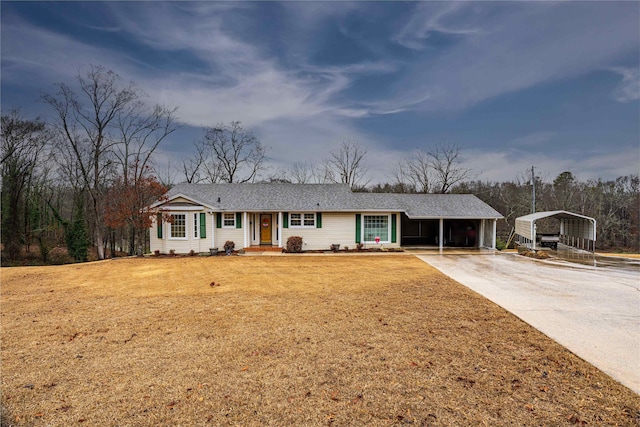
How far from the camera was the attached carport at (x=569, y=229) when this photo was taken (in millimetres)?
18328

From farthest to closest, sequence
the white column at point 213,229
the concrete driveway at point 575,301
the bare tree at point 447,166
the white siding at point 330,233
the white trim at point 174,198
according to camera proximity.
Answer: the bare tree at point 447,166 < the white siding at point 330,233 < the white column at point 213,229 < the white trim at point 174,198 < the concrete driveway at point 575,301

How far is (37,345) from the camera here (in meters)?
5.51

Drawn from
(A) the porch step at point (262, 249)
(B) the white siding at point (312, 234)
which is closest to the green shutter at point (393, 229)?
(B) the white siding at point (312, 234)

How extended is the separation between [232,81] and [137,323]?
17.2 meters

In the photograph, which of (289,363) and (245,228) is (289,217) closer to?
(245,228)

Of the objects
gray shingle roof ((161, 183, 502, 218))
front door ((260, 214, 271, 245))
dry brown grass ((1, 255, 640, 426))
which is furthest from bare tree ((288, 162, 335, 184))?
dry brown grass ((1, 255, 640, 426))

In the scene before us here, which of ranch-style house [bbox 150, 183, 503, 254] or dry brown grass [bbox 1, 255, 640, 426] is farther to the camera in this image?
ranch-style house [bbox 150, 183, 503, 254]

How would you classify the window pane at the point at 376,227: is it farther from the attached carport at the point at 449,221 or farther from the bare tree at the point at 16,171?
the bare tree at the point at 16,171

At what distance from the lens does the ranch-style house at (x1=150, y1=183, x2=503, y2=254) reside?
58.7 ft

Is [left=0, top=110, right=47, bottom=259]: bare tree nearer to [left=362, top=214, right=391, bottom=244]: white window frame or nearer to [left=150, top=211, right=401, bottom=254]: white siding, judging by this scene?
[left=150, top=211, right=401, bottom=254]: white siding

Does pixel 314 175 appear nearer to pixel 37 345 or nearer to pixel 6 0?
pixel 6 0

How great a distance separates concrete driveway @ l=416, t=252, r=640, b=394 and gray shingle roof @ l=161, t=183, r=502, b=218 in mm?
5452

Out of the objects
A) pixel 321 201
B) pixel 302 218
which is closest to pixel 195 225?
pixel 302 218

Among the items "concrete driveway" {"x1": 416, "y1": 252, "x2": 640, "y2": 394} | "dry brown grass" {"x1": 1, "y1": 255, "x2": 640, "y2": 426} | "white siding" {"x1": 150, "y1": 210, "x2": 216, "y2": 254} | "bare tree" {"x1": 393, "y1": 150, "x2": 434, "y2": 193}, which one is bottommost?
"concrete driveway" {"x1": 416, "y1": 252, "x2": 640, "y2": 394}
